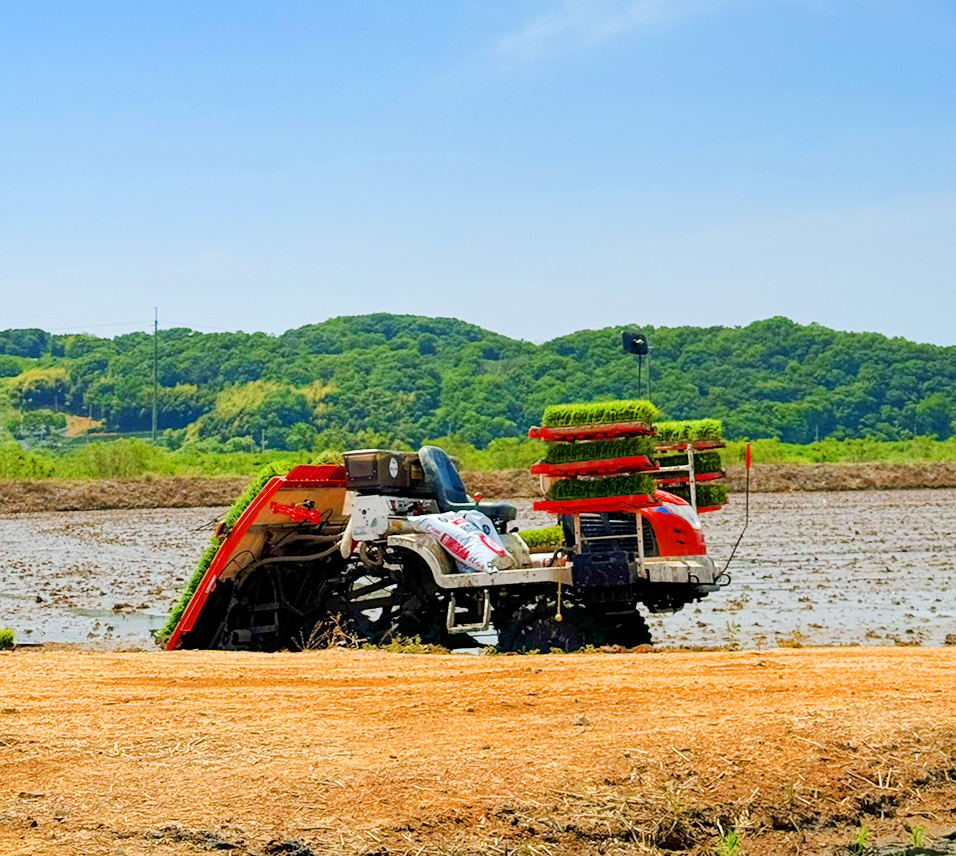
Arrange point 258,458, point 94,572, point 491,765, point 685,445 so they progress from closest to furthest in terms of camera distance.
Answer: point 491,765 < point 685,445 < point 94,572 < point 258,458

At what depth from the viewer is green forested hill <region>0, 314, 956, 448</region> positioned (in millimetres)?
96500

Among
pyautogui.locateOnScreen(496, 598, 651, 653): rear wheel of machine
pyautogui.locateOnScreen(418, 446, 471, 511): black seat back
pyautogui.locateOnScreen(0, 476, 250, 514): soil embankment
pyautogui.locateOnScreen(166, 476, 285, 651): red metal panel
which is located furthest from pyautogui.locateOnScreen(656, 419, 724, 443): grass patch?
pyautogui.locateOnScreen(0, 476, 250, 514): soil embankment

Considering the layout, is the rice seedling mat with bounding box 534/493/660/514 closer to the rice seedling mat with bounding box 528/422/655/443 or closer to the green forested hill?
the rice seedling mat with bounding box 528/422/655/443

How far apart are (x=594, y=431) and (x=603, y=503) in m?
0.64

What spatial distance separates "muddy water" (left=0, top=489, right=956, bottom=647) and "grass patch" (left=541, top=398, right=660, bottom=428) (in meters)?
2.73

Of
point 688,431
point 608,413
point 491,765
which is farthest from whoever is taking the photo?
point 688,431

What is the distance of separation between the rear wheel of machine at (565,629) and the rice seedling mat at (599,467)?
4.21 ft

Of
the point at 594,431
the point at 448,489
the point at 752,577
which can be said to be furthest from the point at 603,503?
the point at 752,577

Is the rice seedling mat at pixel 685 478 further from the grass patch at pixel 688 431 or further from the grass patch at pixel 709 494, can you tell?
the grass patch at pixel 688 431

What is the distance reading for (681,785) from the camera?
25.1ft

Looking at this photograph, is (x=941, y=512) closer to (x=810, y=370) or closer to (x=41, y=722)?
(x=41, y=722)

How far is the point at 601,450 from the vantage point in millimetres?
13039

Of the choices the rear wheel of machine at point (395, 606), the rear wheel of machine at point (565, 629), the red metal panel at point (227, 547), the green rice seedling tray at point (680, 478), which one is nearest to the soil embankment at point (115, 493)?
the red metal panel at point (227, 547)

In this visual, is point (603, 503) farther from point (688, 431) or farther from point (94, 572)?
point (94, 572)
